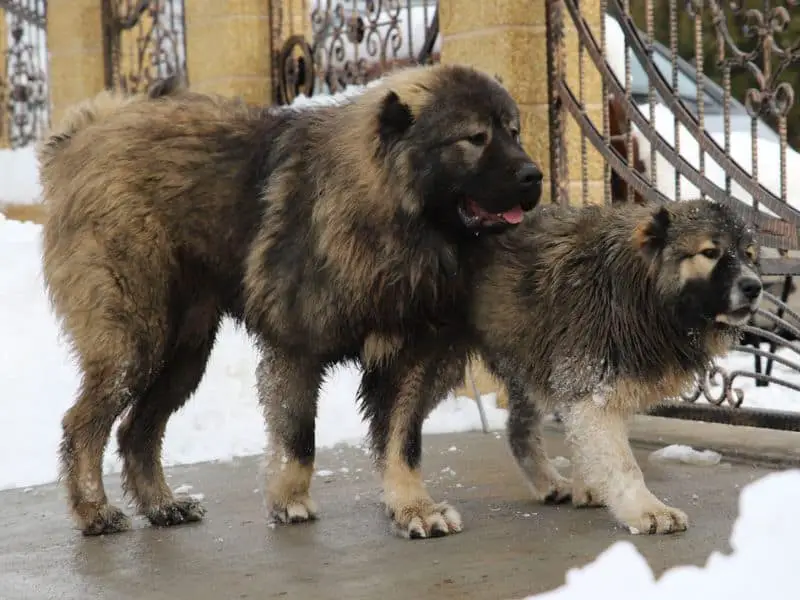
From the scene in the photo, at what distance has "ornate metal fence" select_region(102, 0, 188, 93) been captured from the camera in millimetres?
12258

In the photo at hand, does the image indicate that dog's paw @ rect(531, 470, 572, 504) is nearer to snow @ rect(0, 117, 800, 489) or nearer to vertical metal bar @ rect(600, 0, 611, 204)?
snow @ rect(0, 117, 800, 489)

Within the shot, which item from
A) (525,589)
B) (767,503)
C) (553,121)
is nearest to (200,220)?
(525,589)

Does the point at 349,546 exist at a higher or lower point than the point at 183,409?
higher

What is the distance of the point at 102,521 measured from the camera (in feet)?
17.0

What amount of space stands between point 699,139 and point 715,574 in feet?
11.8

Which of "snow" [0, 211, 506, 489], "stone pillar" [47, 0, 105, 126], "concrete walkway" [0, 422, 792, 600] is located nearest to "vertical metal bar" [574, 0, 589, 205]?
"snow" [0, 211, 506, 489]

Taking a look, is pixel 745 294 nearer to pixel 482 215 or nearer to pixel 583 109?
pixel 482 215

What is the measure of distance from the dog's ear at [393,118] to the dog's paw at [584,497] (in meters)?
1.68

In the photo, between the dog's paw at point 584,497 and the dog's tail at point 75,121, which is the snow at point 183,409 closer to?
the dog's tail at point 75,121

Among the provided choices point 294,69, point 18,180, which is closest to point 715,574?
point 294,69

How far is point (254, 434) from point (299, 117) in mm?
2714

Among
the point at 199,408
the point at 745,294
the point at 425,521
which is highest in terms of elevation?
the point at 745,294

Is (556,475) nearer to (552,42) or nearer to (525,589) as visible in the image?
(525,589)

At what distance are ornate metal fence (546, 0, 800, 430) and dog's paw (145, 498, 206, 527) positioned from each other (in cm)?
226
